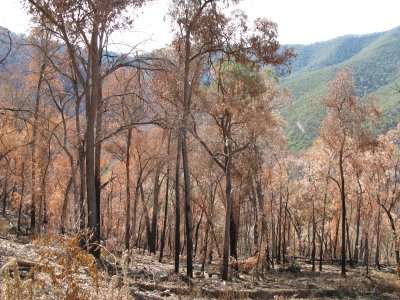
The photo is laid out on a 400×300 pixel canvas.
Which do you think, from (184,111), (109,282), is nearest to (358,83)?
(184,111)

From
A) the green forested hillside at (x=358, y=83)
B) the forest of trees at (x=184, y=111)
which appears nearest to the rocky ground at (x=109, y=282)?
the forest of trees at (x=184, y=111)

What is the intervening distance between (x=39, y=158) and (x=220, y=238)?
15244 millimetres

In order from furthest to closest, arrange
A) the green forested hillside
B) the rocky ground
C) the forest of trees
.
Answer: the green forested hillside → the forest of trees → the rocky ground

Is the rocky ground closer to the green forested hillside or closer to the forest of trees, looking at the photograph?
the forest of trees

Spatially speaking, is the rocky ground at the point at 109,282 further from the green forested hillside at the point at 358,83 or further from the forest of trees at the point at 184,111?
the green forested hillside at the point at 358,83

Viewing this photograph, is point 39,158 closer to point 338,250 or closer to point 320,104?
point 320,104

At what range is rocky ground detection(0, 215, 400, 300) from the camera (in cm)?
355

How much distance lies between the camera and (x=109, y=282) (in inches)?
272

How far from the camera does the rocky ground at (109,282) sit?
11.6 feet

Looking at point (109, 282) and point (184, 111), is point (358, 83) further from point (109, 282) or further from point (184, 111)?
point (109, 282)

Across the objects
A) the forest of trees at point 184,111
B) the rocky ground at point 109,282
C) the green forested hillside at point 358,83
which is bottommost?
the rocky ground at point 109,282

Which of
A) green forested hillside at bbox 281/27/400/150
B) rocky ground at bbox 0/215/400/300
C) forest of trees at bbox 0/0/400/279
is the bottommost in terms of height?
rocky ground at bbox 0/215/400/300

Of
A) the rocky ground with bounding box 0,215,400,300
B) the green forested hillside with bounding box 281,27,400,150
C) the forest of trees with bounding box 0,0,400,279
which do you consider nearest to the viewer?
the rocky ground with bounding box 0,215,400,300

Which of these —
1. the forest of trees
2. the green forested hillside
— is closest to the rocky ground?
the forest of trees
